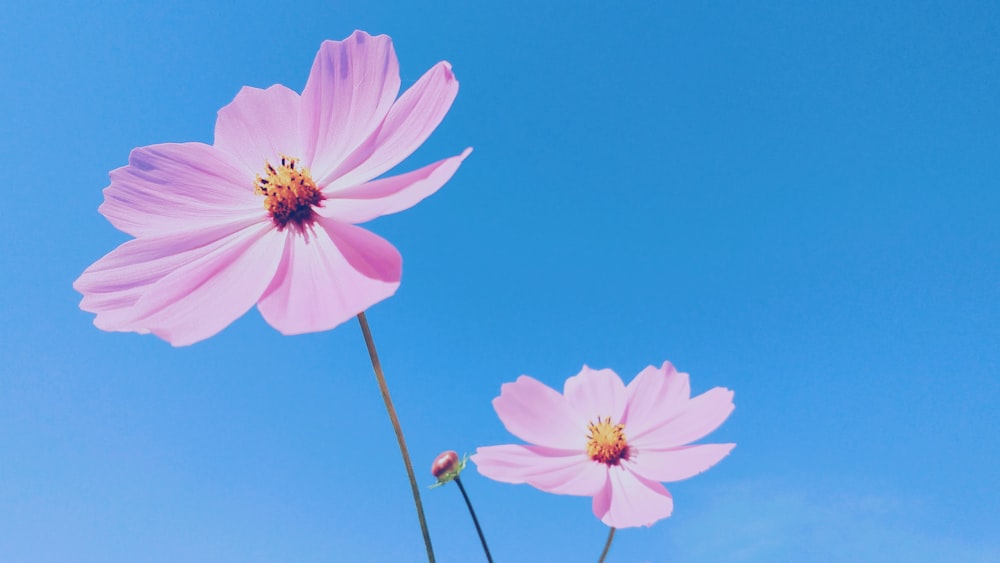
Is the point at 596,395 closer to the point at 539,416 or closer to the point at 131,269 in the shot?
the point at 539,416

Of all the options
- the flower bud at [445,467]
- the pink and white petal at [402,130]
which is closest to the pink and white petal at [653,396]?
the flower bud at [445,467]

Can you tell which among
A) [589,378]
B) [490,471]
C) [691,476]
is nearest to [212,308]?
[490,471]

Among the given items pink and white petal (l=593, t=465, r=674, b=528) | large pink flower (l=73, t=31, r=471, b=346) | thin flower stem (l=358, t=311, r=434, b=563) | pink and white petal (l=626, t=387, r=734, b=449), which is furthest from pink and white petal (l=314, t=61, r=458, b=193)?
pink and white petal (l=626, t=387, r=734, b=449)

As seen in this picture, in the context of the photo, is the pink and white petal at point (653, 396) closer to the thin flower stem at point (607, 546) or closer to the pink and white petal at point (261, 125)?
the thin flower stem at point (607, 546)

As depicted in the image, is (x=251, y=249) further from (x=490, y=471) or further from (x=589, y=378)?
(x=589, y=378)

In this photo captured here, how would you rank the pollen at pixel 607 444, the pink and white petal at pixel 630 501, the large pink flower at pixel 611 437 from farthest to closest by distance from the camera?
the pollen at pixel 607 444 < the large pink flower at pixel 611 437 < the pink and white petal at pixel 630 501

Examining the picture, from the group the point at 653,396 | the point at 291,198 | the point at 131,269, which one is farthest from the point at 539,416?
the point at 131,269

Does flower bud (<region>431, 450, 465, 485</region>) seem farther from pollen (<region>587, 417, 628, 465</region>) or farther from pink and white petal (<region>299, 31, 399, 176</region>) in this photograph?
pink and white petal (<region>299, 31, 399, 176</region>)
